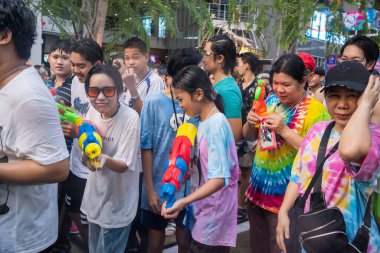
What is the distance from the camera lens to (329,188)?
1704mm

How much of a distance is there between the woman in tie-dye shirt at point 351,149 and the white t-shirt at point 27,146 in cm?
123

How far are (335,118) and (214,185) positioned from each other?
29.2 inches

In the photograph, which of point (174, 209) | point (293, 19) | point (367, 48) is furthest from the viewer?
point (293, 19)

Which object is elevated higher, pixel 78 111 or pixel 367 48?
pixel 367 48

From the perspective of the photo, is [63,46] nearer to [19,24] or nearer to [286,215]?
[19,24]

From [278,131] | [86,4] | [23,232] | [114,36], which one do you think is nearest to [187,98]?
[278,131]

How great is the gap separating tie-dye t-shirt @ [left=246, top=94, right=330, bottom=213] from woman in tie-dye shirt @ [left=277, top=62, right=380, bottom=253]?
0.65m

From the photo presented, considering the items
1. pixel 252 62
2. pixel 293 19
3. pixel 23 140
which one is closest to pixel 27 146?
pixel 23 140

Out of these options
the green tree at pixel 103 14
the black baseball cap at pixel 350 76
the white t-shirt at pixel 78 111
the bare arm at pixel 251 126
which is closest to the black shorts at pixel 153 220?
the white t-shirt at pixel 78 111

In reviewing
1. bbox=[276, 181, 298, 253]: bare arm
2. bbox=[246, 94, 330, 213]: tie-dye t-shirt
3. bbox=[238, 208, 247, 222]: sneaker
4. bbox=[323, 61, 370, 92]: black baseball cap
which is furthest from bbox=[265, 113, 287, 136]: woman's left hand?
bbox=[238, 208, 247, 222]: sneaker

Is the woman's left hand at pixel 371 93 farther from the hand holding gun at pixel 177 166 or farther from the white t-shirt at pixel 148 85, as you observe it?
the white t-shirt at pixel 148 85

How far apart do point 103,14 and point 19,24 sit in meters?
2.62

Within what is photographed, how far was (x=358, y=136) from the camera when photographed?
5.00 feet

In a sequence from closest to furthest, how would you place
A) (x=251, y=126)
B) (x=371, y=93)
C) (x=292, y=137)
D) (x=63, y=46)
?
(x=371, y=93)
(x=292, y=137)
(x=251, y=126)
(x=63, y=46)
